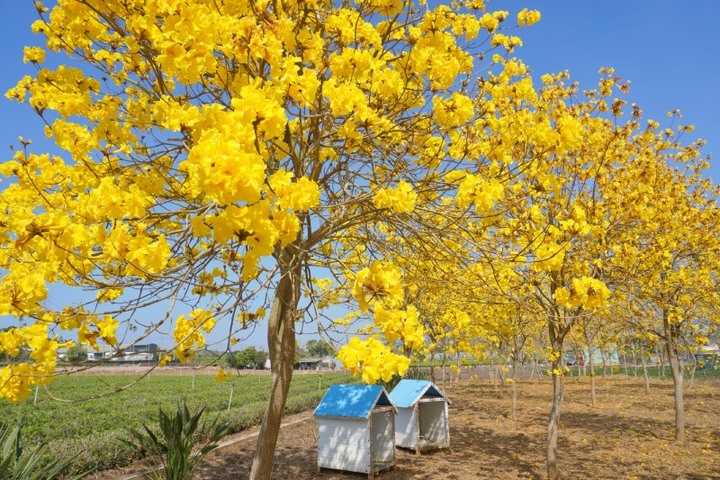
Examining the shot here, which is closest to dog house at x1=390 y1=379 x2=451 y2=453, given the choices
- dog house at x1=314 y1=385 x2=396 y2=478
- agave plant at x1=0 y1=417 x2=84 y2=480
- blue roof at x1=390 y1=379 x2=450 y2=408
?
blue roof at x1=390 y1=379 x2=450 y2=408

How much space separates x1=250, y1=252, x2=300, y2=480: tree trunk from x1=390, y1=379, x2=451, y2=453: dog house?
5.39 m

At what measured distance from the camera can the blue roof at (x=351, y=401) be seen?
736 centimetres

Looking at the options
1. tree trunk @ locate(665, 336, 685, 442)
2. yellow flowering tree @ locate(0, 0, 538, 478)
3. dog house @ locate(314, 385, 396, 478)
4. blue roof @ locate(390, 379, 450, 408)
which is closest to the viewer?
yellow flowering tree @ locate(0, 0, 538, 478)

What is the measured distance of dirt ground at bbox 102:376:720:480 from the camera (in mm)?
7348

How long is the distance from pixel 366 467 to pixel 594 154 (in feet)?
18.7

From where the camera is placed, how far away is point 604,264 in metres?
6.12

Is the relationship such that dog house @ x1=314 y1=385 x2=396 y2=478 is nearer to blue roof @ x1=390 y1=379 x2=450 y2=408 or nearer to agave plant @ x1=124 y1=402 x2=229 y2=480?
blue roof @ x1=390 y1=379 x2=450 y2=408

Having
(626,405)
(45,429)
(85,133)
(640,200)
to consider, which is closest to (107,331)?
(85,133)

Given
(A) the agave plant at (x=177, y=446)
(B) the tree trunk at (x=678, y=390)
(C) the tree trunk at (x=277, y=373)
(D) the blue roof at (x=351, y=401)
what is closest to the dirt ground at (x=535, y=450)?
(B) the tree trunk at (x=678, y=390)

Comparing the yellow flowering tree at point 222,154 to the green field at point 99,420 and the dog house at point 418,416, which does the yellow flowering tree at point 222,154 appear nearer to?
the green field at point 99,420

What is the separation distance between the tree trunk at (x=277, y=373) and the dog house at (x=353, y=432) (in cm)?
350

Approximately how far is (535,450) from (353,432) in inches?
158

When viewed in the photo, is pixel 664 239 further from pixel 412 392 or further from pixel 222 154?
pixel 222 154

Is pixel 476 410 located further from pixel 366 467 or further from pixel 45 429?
pixel 45 429
